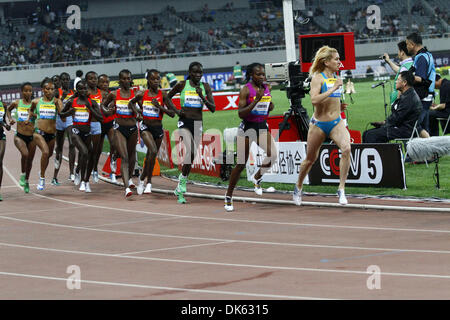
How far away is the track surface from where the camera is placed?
7031 mm

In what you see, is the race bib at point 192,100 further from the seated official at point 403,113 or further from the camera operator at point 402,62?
the camera operator at point 402,62

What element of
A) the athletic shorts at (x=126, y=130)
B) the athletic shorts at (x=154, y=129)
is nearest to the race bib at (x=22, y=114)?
the athletic shorts at (x=126, y=130)

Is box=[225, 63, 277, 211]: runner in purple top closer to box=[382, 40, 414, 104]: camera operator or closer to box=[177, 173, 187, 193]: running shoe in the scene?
box=[177, 173, 187, 193]: running shoe

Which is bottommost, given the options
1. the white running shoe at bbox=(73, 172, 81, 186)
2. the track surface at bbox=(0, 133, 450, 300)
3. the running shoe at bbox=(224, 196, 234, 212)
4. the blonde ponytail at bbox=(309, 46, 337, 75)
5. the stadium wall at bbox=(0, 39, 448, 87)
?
the track surface at bbox=(0, 133, 450, 300)

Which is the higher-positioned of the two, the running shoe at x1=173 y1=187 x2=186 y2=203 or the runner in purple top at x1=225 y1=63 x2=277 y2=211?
the runner in purple top at x1=225 y1=63 x2=277 y2=211

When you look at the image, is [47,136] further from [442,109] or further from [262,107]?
[442,109]

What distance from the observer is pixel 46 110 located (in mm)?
15648

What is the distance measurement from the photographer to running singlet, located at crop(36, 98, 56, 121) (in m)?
6.67

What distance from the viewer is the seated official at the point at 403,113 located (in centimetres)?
1428

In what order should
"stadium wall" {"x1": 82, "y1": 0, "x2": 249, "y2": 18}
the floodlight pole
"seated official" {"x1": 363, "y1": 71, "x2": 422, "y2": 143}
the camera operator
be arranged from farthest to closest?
1. "stadium wall" {"x1": 82, "y1": 0, "x2": 249, "y2": 18}
2. the floodlight pole
3. the camera operator
4. "seated official" {"x1": 363, "y1": 71, "x2": 422, "y2": 143}

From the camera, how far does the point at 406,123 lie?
14.4m

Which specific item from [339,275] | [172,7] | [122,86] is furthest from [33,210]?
[172,7]

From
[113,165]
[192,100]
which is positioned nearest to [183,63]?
[113,165]

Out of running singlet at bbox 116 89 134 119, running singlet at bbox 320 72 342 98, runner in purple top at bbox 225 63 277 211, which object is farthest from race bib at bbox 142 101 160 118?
running singlet at bbox 320 72 342 98
